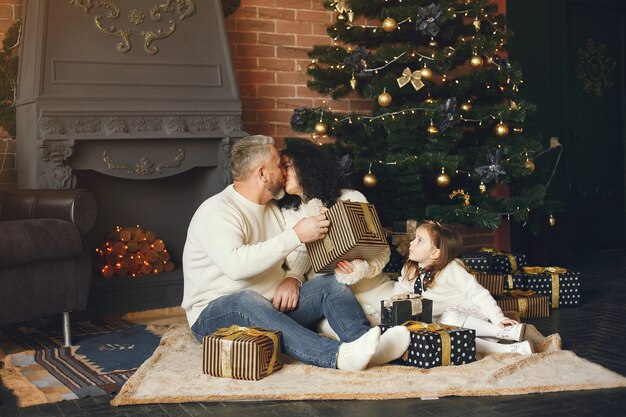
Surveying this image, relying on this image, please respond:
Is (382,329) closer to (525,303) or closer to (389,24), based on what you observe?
(525,303)

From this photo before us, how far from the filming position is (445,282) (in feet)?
11.8

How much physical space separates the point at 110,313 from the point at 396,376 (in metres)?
2.12

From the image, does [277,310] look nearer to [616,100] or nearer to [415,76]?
[415,76]

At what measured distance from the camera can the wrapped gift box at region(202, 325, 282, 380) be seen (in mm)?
2881

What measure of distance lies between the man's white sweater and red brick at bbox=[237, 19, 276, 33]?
83.7 inches

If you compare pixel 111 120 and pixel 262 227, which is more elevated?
pixel 111 120

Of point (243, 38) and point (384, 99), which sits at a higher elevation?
point (243, 38)

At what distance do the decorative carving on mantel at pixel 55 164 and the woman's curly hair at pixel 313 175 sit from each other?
1.39 metres

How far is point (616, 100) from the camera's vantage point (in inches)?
272

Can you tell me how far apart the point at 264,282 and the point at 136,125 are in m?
1.63

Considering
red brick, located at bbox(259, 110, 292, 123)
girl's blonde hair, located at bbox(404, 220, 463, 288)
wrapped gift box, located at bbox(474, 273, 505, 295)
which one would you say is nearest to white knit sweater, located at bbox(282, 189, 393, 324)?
girl's blonde hair, located at bbox(404, 220, 463, 288)

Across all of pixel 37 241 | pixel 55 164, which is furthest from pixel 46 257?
pixel 55 164

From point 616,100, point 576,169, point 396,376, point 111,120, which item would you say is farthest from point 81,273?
point 616,100

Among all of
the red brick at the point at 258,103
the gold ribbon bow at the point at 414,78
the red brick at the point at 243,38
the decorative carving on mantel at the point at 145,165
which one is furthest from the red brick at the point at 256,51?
the gold ribbon bow at the point at 414,78
